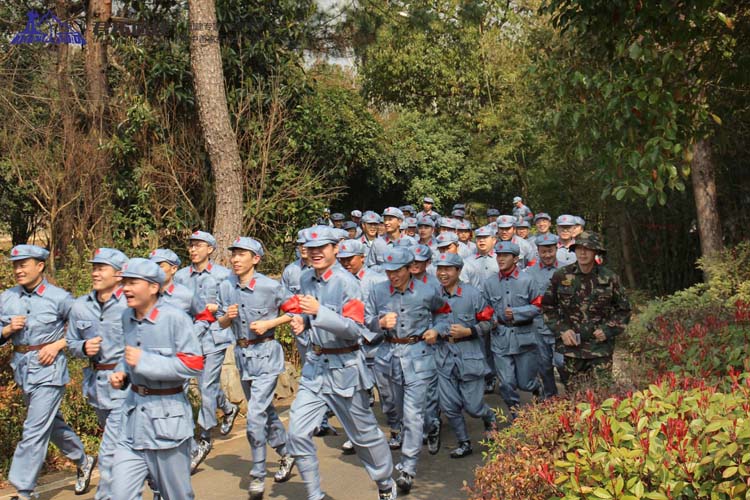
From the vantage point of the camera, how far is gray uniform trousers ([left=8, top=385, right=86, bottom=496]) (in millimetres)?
7434

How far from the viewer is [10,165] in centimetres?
1720

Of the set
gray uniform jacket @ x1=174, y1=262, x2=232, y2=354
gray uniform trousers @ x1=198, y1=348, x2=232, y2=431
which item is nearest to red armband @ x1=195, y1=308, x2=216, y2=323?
gray uniform jacket @ x1=174, y1=262, x2=232, y2=354

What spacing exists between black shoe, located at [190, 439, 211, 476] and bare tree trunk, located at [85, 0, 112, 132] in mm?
10013

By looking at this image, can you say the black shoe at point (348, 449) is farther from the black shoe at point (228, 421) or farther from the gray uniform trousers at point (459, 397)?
the black shoe at point (228, 421)

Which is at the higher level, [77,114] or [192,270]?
[77,114]

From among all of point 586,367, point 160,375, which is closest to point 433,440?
point 586,367

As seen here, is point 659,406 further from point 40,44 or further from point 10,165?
point 40,44

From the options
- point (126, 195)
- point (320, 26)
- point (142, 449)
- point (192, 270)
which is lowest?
point (142, 449)

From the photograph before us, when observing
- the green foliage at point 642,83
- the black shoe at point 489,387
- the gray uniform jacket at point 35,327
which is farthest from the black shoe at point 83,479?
the black shoe at point 489,387

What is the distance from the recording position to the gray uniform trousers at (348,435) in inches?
275

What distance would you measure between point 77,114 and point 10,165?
1.68 m

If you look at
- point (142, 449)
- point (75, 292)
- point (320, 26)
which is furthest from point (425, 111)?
point (142, 449)

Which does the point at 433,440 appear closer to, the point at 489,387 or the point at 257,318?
the point at 257,318

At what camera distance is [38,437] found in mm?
7539
